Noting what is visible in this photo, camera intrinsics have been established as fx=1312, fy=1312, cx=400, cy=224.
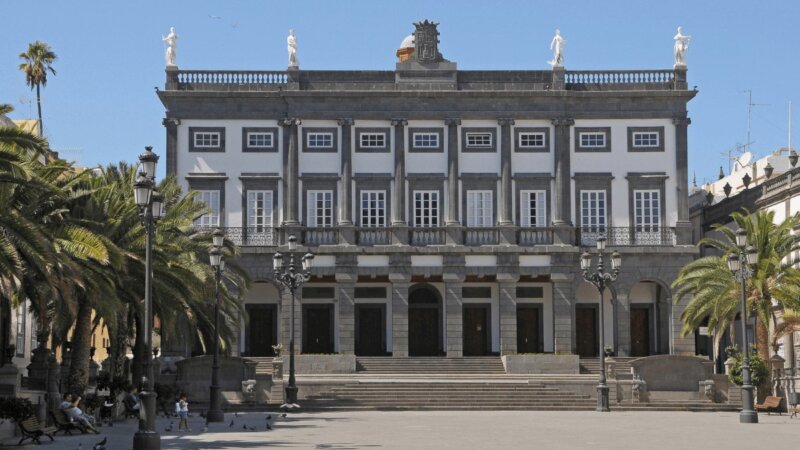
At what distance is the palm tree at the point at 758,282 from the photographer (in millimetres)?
48656

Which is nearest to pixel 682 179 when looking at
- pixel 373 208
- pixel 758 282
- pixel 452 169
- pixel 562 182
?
pixel 562 182

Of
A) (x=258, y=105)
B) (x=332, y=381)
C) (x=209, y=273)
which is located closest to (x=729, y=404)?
(x=332, y=381)

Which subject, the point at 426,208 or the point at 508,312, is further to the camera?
the point at 426,208

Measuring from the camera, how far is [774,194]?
56625 millimetres

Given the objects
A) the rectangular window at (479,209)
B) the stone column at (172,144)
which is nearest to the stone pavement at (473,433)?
the rectangular window at (479,209)

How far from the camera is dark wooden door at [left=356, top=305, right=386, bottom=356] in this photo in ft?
203

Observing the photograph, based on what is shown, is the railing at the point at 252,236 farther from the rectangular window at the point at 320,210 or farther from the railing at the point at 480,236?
the railing at the point at 480,236

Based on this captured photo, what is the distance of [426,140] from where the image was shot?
61.8 m

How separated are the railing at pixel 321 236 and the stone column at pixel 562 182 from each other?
1021cm

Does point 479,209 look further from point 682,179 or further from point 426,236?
point 682,179

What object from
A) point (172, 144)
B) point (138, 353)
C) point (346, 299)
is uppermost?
point (172, 144)

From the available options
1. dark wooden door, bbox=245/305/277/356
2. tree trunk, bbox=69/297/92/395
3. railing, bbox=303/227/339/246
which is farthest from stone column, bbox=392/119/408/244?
tree trunk, bbox=69/297/92/395

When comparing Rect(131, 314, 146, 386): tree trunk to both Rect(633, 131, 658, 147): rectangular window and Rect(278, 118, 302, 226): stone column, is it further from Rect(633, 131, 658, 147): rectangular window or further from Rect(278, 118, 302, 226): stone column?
Rect(633, 131, 658, 147): rectangular window

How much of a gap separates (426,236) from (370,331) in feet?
17.9
